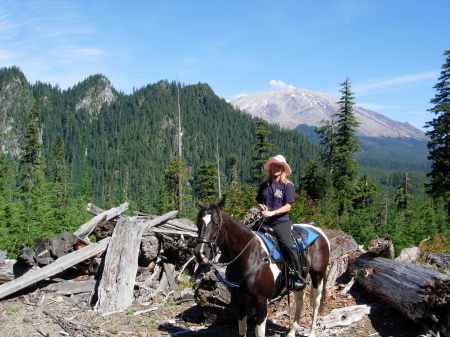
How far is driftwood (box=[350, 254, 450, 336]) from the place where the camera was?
608cm

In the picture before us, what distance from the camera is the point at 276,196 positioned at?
618cm

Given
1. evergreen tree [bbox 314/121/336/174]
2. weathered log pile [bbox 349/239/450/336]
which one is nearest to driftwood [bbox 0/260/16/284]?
weathered log pile [bbox 349/239/450/336]

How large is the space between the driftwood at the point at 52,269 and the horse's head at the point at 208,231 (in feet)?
19.1

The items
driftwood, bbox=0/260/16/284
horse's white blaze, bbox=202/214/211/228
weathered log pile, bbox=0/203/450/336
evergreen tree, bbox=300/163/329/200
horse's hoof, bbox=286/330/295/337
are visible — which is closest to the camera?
horse's white blaze, bbox=202/214/211/228

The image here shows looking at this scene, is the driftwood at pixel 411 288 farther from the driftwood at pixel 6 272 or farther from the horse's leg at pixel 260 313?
the driftwood at pixel 6 272

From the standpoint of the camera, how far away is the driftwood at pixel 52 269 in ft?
28.3

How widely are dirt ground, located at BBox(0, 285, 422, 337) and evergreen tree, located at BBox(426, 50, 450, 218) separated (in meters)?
26.0

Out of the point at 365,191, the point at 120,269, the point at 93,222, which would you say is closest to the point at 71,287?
the point at 120,269

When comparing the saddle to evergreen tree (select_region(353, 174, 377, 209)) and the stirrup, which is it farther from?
evergreen tree (select_region(353, 174, 377, 209))

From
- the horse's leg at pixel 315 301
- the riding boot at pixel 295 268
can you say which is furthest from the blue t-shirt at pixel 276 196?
the horse's leg at pixel 315 301

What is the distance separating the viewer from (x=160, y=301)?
9500mm

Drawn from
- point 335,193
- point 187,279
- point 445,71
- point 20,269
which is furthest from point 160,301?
point 445,71

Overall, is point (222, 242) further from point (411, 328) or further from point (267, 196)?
point (411, 328)

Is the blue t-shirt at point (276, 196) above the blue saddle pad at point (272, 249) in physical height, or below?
above
